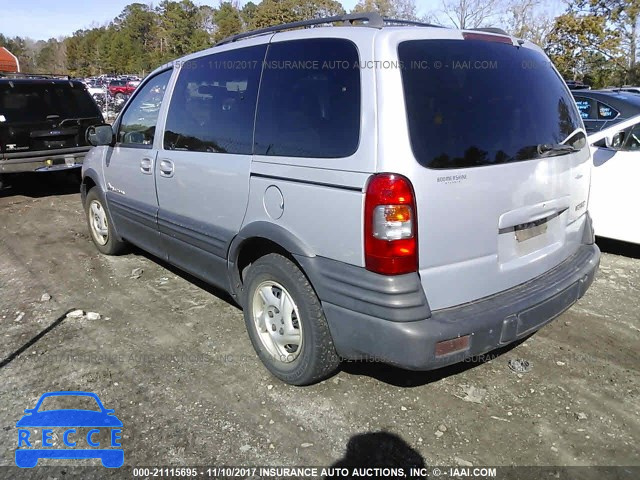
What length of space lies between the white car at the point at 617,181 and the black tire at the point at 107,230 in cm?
490

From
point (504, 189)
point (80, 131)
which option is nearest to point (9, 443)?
point (504, 189)

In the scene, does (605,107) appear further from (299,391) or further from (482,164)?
(299,391)

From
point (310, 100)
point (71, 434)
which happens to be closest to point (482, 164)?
point (310, 100)

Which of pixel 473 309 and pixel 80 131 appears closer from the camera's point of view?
pixel 473 309

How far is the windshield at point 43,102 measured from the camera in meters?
8.30

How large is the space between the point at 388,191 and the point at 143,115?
295 centimetres

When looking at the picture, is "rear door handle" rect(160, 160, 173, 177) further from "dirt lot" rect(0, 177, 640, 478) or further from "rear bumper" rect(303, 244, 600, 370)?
"rear bumper" rect(303, 244, 600, 370)

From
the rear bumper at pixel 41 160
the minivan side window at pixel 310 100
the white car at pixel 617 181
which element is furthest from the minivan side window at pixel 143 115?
the rear bumper at pixel 41 160

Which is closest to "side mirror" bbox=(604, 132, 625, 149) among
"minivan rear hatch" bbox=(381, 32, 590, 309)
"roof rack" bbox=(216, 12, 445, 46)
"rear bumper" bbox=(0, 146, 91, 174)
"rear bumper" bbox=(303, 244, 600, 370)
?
"minivan rear hatch" bbox=(381, 32, 590, 309)

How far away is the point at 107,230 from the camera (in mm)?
5570

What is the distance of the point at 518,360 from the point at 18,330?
3.64 meters

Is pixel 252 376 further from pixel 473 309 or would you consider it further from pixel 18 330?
pixel 18 330

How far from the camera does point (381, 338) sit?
8.29 feet

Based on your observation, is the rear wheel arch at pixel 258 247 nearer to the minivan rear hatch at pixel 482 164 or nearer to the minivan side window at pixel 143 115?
the minivan rear hatch at pixel 482 164
